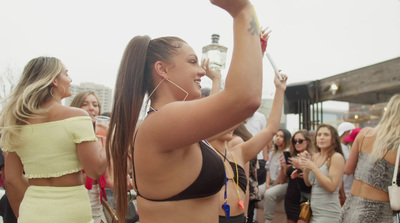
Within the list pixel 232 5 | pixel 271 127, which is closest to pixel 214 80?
pixel 271 127

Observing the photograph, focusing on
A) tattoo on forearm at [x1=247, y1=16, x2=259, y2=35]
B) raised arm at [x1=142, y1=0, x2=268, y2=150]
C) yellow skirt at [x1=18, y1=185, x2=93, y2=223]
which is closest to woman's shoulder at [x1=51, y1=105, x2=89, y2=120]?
yellow skirt at [x1=18, y1=185, x2=93, y2=223]

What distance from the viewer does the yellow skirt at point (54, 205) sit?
76.0 inches

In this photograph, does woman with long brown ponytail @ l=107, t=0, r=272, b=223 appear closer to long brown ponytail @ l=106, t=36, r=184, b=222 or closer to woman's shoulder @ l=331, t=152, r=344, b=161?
long brown ponytail @ l=106, t=36, r=184, b=222

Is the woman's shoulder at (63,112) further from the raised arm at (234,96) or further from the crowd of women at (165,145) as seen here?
the raised arm at (234,96)

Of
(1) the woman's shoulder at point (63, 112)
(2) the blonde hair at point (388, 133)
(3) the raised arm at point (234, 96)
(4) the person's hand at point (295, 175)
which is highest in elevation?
(3) the raised arm at point (234, 96)

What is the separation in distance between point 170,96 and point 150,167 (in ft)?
1.13

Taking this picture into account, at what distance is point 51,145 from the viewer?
1.97 metres

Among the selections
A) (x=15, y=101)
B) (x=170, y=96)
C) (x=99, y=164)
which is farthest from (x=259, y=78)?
(x=15, y=101)

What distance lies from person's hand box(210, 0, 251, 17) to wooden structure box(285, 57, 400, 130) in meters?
8.59

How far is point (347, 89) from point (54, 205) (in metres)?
9.58

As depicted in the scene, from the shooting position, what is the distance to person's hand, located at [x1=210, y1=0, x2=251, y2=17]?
0.90 meters

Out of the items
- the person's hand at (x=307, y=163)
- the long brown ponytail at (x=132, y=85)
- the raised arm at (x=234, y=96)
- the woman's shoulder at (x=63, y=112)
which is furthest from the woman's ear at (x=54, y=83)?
the person's hand at (x=307, y=163)

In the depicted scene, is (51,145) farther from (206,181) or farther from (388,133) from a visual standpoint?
(388,133)

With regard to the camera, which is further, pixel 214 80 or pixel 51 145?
pixel 214 80
